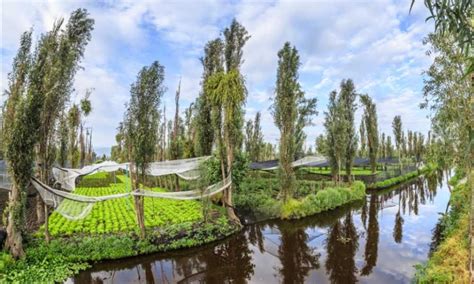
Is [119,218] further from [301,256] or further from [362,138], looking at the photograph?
[362,138]

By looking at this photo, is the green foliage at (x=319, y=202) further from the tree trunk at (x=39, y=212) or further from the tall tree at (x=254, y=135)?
the tall tree at (x=254, y=135)

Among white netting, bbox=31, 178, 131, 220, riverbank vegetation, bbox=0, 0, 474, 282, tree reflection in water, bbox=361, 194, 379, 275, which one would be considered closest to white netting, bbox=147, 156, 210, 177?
riverbank vegetation, bbox=0, 0, 474, 282

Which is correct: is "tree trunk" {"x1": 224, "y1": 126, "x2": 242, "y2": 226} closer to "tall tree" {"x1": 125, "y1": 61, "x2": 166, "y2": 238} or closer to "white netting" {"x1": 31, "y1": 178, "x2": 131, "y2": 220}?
"tall tree" {"x1": 125, "y1": 61, "x2": 166, "y2": 238}

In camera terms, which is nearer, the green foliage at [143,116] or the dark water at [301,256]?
the dark water at [301,256]

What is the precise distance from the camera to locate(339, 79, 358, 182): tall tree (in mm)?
19953

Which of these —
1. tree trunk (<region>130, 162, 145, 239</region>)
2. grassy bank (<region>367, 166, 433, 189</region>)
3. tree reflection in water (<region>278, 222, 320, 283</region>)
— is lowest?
tree reflection in water (<region>278, 222, 320, 283</region>)

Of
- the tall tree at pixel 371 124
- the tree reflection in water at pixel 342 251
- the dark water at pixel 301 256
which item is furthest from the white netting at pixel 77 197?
the tall tree at pixel 371 124

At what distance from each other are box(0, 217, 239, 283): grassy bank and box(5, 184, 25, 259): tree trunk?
0.28 m

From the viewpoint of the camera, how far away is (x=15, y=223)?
7.16 m

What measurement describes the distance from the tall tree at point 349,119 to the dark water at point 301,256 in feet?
21.6

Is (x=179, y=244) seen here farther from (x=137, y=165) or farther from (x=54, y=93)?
(x=54, y=93)

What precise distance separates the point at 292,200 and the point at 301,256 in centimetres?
515

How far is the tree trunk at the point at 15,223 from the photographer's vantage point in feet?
23.5

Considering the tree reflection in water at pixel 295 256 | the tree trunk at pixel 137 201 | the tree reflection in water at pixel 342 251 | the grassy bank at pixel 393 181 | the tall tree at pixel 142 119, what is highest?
the tall tree at pixel 142 119
